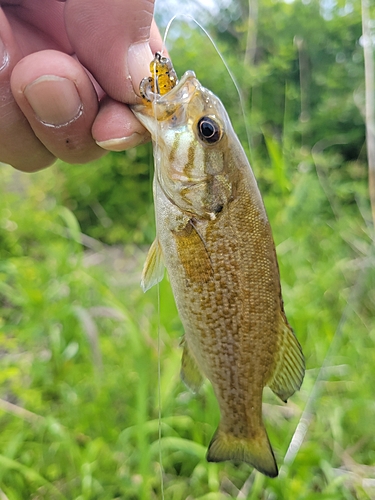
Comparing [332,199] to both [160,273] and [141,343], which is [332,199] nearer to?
[141,343]

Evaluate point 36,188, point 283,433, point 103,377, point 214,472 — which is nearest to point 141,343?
point 103,377

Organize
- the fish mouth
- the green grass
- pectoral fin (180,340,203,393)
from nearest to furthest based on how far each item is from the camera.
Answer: the fish mouth, pectoral fin (180,340,203,393), the green grass

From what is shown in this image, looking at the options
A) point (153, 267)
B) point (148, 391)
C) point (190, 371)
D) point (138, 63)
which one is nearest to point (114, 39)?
point (138, 63)

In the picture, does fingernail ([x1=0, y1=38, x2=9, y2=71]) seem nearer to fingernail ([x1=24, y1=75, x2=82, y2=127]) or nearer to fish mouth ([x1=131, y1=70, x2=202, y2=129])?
fingernail ([x1=24, y1=75, x2=82, y2=127])

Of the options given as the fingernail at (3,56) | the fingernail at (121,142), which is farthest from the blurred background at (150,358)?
the fingernail at (3,56)

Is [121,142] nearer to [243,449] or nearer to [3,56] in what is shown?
[3,56]

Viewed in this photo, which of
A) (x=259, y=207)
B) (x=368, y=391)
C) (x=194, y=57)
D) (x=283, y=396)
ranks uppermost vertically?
(x=194, y=57)

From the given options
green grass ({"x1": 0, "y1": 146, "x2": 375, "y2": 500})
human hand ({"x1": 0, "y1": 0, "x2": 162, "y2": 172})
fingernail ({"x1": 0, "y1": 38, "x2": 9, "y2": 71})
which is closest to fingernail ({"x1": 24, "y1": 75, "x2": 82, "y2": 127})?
human hand ({"x1": 0, "y1": 0, "x2": 162, "y2": 172})
